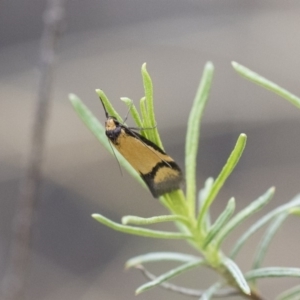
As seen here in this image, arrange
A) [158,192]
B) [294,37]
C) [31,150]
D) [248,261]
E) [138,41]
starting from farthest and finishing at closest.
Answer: [138,41] → [294,37] → [248,261] → [31,150] → [158,192]

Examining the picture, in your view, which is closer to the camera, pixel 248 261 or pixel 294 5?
pixel 248 261

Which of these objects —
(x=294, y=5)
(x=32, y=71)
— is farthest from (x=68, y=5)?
(x=294, y=5)

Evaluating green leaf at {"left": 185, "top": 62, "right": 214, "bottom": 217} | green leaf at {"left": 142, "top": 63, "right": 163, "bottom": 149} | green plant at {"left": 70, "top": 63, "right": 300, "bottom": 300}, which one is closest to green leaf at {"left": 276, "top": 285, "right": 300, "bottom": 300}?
green plant at {"left": 70, "top": 63, "right": 300, "bottom": 300}

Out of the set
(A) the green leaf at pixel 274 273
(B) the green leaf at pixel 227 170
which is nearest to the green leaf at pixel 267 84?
(B) the green leaf at pixel 227 170

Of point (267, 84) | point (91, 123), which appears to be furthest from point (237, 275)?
point (91, 123)

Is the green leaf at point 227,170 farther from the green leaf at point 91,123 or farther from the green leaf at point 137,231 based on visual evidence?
the green leaf at point 91,123

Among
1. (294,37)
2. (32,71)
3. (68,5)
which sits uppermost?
(68,5)

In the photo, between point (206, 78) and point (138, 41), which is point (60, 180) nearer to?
point (138, 41)

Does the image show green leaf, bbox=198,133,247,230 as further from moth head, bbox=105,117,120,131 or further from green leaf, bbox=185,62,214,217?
moth head, bbox=105,117,120,131
